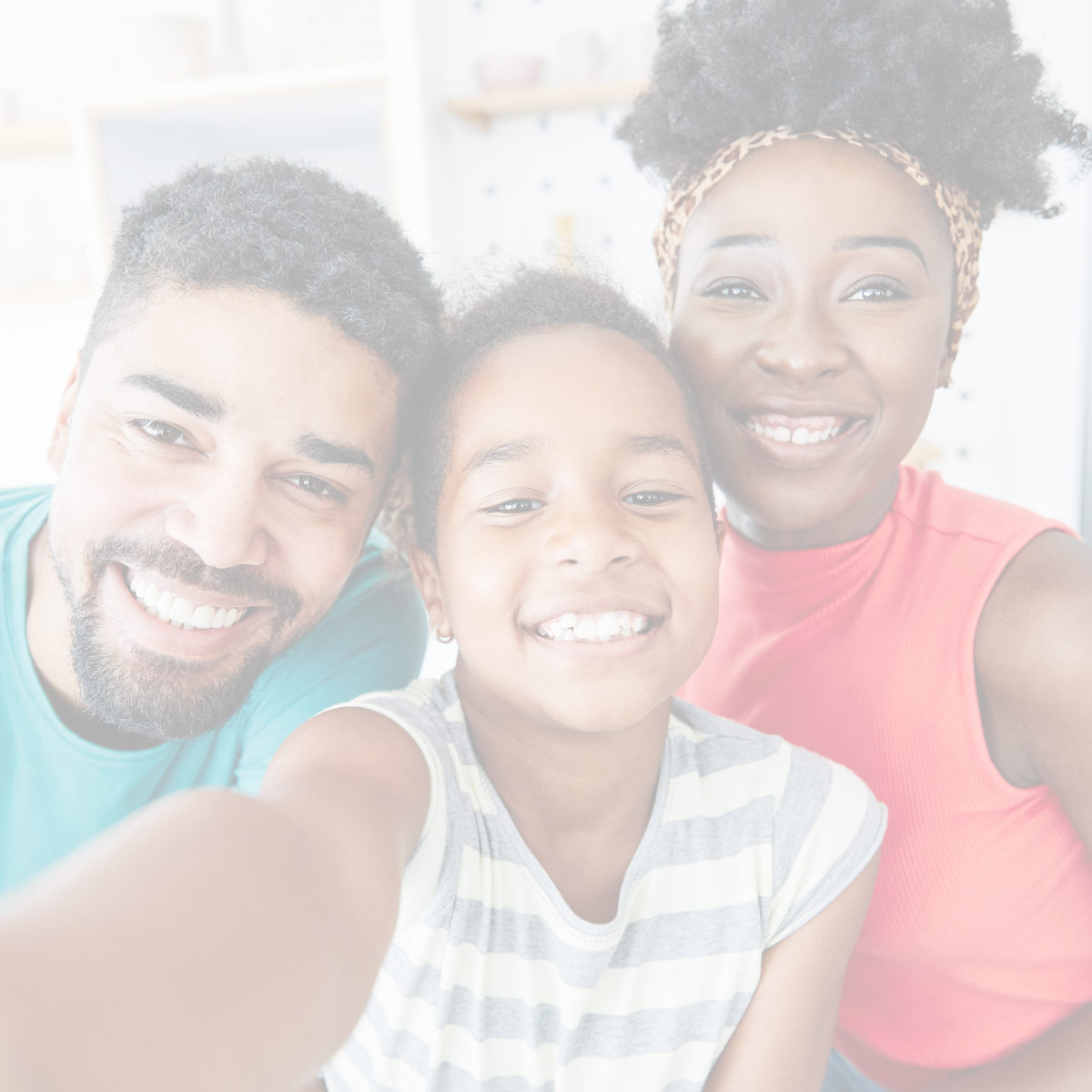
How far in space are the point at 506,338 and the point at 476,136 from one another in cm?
206

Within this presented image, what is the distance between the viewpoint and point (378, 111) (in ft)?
8.32

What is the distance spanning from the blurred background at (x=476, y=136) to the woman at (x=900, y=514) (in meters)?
1.34

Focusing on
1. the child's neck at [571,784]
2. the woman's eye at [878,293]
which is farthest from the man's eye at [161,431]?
the woman's eye at [878,293]

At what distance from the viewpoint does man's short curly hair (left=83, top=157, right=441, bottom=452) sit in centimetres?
92

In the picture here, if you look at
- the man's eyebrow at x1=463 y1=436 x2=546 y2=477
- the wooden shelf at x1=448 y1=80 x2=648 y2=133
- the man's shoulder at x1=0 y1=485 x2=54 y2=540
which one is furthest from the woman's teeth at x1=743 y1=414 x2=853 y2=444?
the wooden shelf at x1=448 y1=80 x2=648 y2=133

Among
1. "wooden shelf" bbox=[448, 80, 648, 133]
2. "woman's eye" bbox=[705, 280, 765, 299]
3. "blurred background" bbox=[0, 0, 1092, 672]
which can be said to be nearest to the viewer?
"woman's eye" bbox=[705, 280, 765, 299]

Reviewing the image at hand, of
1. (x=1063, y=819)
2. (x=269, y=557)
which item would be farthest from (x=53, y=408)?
(x=1063, y=819)

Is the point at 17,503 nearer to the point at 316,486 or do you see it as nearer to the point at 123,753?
the point at 123,753

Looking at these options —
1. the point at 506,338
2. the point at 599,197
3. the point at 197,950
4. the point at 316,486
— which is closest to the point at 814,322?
the point at 506,338

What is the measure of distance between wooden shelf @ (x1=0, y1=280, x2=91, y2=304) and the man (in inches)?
79.4

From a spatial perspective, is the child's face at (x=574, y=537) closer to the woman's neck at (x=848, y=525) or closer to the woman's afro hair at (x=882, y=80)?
the woman's neck at (x=848, y=525)

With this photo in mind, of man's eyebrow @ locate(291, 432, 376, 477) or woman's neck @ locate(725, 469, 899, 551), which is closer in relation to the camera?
man's eyebrow @ locate(291, 432, 376, 477)

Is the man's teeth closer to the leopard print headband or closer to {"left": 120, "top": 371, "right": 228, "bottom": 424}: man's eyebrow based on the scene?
the leopard print headband

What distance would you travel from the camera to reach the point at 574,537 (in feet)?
2.75
